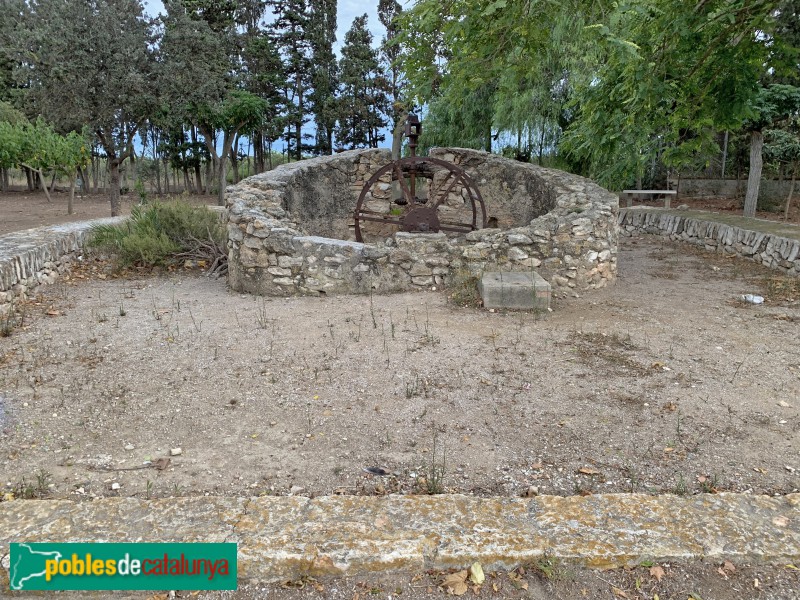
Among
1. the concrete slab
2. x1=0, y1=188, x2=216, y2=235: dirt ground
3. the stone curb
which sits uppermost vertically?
x1=0, y1=188, x2=216, y2=235: dirt ground

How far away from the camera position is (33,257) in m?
6.37

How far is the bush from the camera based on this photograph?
307 inches

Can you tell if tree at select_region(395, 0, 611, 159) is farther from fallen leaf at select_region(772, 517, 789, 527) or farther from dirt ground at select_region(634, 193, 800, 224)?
dirt ground at select_region(634, 193, 800, 224)

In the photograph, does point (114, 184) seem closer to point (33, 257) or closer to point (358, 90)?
point (33, 257)

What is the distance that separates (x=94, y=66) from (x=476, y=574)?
12868 millimetres

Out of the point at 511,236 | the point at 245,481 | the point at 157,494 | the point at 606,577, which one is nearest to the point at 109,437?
the point at 157,494

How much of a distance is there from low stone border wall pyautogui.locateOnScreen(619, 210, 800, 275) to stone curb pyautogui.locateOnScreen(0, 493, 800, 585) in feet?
21.3

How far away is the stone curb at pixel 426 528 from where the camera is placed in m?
1.97

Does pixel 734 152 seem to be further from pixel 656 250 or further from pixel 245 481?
pixel 245 481

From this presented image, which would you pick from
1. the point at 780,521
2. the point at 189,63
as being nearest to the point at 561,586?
the point at 780,521

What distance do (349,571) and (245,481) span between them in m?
0.90

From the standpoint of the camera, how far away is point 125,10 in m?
12.0

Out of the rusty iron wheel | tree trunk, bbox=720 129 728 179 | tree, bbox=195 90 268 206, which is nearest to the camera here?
the rusty iron wheel

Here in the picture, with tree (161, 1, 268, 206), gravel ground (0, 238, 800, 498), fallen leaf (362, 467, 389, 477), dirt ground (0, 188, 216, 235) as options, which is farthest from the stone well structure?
dirt ground (0, 188, 216, 235)
